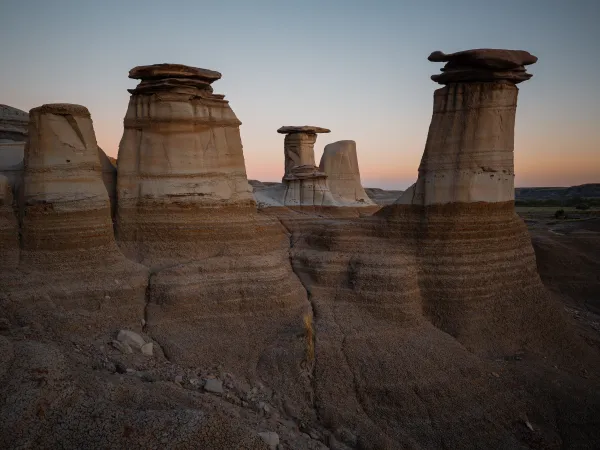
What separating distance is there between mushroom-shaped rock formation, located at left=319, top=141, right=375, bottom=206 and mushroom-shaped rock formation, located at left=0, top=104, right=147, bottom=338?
23.2m

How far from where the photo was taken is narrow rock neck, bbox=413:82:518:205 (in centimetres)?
1313

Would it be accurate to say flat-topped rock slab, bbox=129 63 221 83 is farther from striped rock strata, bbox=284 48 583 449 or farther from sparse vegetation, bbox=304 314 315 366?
sparse vegetation, bbox=304 314 315 366

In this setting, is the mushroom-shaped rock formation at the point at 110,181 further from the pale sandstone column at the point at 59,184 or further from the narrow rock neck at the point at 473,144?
the narrow rock neck at the point at 473,144

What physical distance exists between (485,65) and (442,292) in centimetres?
636

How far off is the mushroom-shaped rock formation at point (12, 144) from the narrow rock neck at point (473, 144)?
1157 centimetres

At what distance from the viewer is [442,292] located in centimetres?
1310

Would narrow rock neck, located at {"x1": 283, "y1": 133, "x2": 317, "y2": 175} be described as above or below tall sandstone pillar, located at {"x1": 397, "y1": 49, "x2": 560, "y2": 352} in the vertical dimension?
above

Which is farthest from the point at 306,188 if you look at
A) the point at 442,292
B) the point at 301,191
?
the point at 442,292

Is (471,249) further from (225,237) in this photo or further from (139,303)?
(139,303)

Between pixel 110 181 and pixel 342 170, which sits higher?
pixel 342 170

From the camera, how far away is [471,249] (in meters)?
13.3

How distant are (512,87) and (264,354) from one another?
10.0 metres

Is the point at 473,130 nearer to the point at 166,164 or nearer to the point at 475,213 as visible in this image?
the point at 475,213

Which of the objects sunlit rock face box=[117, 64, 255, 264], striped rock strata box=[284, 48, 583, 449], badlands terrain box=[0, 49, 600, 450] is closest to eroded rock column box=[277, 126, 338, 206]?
badlands terrain box=[0, 49, 600, 450]
